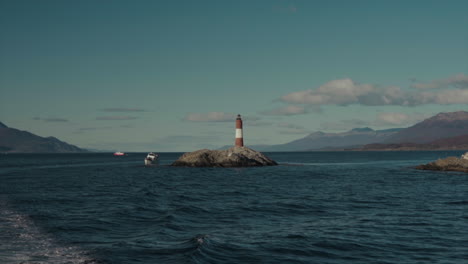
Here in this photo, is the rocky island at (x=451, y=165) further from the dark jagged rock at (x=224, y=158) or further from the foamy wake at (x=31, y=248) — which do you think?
the foamy wake at (x=31, y=248)

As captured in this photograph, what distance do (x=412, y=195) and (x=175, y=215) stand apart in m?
20.2

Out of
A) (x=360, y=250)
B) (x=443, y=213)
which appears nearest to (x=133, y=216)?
(x=360, y=250)

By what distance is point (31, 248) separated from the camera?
1598 centimetres

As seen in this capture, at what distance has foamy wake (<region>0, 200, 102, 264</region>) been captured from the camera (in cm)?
1424

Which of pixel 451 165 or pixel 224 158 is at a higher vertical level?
pixel 224 158

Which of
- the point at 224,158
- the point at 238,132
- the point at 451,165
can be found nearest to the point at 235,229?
the point at 451,165

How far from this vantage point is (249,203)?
29.4 metres

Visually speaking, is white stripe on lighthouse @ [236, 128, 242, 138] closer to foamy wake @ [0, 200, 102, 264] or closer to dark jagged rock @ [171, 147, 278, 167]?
dark jagged rock @ [171, 147, 278, 167]

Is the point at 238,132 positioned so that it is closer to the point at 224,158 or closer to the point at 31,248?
the point at 224,158

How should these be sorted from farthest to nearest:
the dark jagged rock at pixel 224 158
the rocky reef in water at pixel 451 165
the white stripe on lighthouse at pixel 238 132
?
the white stripe on lighthouse at pixel 238 132 < the dark jagged rock at pixel 224 158 < the rocky reef in water at pixel 451 165

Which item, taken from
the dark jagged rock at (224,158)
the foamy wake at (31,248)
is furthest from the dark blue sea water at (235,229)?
the dark jagged rock at (224,158)

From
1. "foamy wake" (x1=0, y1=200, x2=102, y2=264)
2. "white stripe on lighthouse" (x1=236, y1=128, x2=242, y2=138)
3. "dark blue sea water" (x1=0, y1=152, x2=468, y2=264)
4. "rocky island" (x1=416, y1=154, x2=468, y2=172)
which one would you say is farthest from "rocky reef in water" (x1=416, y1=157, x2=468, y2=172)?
"foamy wake" (x1=0, y1=200, x2=102, y2=264)

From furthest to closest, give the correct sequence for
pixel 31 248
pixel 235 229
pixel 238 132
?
1. pixel 238 132
2. pixel 235 229
3. pixel 31 248

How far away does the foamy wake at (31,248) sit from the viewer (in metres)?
14.2
